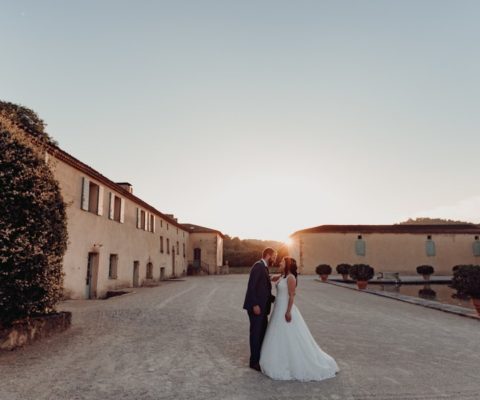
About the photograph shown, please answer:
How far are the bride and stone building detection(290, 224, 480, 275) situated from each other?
3205 centimetres

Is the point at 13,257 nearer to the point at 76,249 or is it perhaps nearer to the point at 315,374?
the point at 315,374

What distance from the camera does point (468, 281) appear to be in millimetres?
10156

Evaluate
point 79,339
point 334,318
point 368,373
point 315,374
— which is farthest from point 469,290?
point 79,339

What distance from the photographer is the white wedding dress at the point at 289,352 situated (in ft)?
14.6

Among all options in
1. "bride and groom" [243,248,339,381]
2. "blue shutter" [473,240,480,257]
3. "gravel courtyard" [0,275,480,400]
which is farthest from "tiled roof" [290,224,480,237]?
"bride and groom" [243,248,339,381]

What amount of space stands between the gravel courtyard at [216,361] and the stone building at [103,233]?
2.56 meters

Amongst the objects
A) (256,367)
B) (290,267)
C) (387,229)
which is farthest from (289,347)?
(387,229)

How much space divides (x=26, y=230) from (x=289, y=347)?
4928mm

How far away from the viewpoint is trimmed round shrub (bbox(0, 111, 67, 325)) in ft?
19.0

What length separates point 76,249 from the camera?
13156mm

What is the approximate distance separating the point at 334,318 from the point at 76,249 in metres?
9.77

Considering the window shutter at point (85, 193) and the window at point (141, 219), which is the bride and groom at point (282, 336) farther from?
the window at point (141, 219)

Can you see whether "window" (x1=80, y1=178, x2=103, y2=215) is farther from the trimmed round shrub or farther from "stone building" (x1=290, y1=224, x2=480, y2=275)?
"stone building" (x1=290, y1=224, x2=480, y2=275)

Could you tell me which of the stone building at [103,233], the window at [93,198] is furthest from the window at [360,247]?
the window at [93,198]
